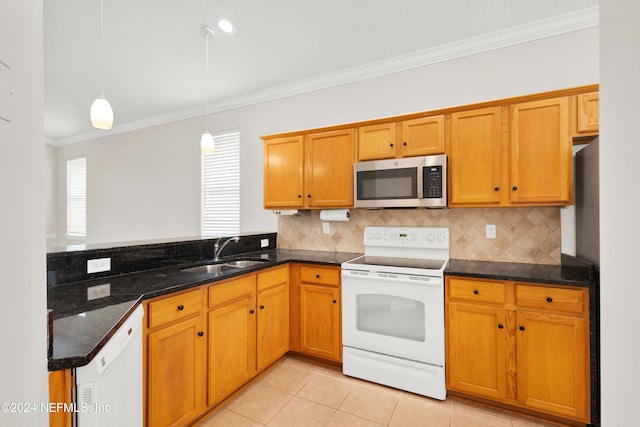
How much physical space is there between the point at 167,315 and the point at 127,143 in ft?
14.6

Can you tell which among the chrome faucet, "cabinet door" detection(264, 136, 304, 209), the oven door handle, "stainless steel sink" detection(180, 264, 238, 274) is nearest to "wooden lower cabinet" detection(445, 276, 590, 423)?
the oven door handle

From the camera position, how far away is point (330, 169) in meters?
2.90

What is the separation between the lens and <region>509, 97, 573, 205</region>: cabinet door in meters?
2.03

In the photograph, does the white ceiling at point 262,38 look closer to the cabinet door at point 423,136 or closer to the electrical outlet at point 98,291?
the cabinet door at point 423,136

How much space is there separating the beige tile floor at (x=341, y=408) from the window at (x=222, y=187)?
2174 millimetres

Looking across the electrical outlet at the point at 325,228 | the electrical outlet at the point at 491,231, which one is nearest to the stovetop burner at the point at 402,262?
the electrical outlet at the point at 491,231

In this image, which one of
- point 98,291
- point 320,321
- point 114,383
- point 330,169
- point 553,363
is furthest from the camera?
point 330,169

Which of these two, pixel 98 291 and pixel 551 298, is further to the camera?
pixel 551 298

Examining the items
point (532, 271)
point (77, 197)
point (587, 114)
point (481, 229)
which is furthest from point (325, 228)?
point (77, 197)

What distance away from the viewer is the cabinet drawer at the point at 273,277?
2.39m

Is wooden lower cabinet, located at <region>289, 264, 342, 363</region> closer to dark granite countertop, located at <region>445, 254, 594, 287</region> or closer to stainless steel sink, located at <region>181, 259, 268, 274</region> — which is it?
stainless steel sink, located at <region>181, 259, 268, 274</region>

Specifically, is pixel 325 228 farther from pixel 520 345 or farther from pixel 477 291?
pixel 520 345

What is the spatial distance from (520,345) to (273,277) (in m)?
1.87

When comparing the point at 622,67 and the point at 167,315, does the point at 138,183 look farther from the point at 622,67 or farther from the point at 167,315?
the point at 622,67
